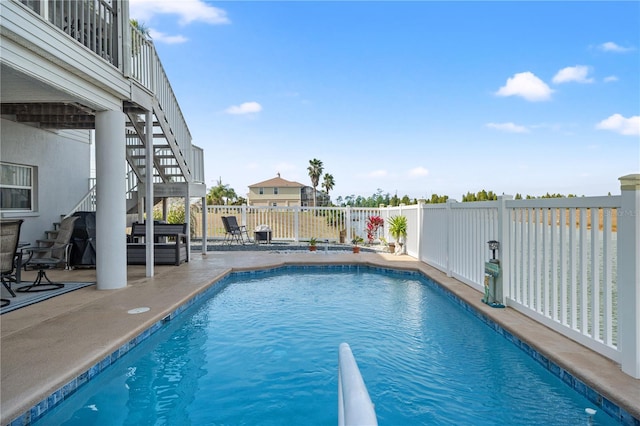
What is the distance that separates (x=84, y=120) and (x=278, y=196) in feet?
117

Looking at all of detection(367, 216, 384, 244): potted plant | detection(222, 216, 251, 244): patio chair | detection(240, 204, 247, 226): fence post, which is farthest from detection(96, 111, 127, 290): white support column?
detection(240, 204, 247, 226): fence post

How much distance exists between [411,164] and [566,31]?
600 inches

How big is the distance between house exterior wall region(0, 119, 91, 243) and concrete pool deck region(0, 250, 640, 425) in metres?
1.61

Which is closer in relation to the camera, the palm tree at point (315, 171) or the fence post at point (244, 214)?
the fence post at point (244, 214)

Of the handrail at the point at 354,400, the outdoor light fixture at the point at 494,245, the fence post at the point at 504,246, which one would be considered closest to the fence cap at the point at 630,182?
the fence post at the point at 504,246

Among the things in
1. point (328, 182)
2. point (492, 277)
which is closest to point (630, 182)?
point (492, 277)

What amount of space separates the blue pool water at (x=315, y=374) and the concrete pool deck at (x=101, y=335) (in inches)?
6.8

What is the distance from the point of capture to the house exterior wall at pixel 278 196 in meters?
42.8

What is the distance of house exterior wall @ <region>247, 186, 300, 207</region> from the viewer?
42.8 m

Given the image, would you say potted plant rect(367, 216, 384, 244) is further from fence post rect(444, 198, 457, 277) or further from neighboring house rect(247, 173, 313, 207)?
neighboring house rect(247, 173, 313, 207)

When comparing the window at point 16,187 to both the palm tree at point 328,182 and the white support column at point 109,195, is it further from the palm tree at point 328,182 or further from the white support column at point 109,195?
the palm tree at point 328,182

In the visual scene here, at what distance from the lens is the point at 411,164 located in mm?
26188

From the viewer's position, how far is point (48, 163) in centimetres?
770

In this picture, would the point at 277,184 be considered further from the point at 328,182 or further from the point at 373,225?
the point at 373,225
